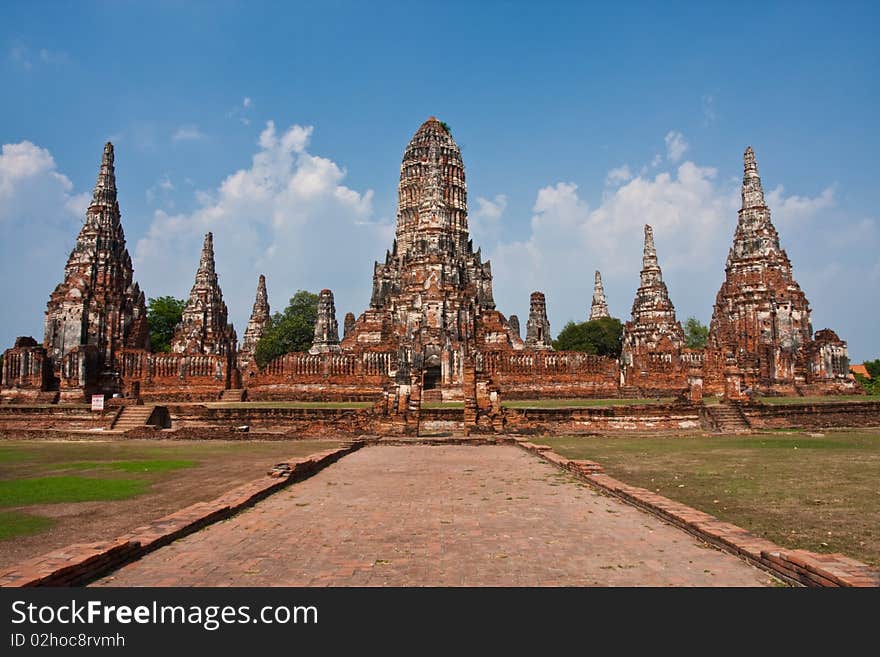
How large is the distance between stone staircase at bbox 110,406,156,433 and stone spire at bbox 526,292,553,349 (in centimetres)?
2744

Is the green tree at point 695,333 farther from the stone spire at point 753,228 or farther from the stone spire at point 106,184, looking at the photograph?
the stone spire at point 106,184

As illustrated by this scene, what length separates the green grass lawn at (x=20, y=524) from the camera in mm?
6975

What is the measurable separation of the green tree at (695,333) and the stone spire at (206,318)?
4454 centimetres

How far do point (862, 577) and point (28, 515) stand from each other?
8576 millimetres

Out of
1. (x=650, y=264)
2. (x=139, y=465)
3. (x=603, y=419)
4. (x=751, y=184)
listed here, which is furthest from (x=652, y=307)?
(x=139, y=465)

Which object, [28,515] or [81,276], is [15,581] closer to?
[28,515]

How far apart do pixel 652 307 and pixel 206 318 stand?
2986 centimetres

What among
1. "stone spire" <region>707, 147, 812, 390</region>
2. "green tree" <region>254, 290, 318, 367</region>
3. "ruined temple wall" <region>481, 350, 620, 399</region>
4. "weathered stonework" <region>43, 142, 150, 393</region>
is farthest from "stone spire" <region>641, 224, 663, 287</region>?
"weathered stonework" <region>43, 142, 150, 393</region>

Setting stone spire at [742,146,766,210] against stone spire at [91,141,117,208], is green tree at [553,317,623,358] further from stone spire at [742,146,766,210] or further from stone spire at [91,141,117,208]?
stone spire at [91,141,117,208]

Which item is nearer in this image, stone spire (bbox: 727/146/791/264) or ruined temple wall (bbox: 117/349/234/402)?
ruined temple wall (bbox: 117/349/234/402)

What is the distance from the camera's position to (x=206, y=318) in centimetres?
4400

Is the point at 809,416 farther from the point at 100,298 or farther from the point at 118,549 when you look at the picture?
the point at 100,298

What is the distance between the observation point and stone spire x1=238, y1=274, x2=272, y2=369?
60922 millimetres
